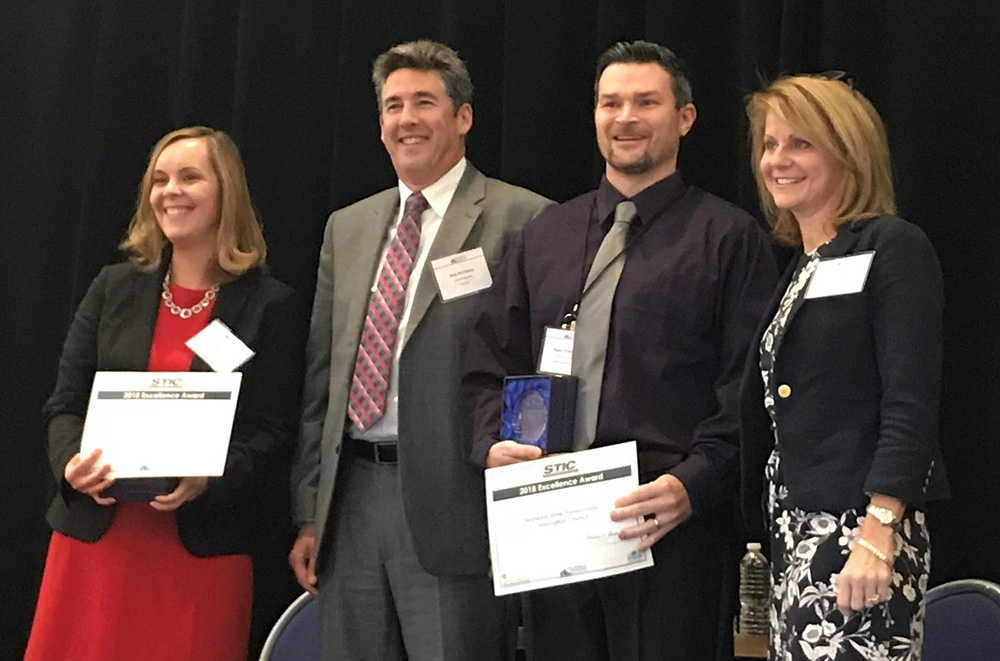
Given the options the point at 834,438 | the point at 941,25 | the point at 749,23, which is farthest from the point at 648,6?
the point at 834,438

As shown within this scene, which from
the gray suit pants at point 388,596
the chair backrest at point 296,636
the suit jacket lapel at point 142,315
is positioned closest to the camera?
the gray suit pants at point 388,596

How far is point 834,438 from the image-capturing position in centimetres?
210

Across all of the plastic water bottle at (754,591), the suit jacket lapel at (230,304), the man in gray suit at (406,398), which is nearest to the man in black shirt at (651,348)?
the man in gray suit at (406,398)

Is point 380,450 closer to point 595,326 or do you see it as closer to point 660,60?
point 595,326

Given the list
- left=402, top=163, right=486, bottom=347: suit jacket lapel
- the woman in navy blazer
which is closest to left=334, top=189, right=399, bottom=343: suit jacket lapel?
left=402, top=163, right=486, bottom=347: suit jacket lapel

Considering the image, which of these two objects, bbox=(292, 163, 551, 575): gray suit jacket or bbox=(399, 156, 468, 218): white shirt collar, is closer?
bbox=(292, 163, 551, 575): gray suit jacket

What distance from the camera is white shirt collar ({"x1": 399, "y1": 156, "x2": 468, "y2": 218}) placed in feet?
9.57

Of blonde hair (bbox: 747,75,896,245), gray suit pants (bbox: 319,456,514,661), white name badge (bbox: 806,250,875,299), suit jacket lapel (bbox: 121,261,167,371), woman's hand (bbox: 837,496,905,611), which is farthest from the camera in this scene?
suit jacket lapel (bbox: 121,261,167,371)

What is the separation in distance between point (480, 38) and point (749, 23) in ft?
2.73

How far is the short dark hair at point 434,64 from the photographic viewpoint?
2.98 meters

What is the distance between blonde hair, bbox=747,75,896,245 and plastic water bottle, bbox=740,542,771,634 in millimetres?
1175

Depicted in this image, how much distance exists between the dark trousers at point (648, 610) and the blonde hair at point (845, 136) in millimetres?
722

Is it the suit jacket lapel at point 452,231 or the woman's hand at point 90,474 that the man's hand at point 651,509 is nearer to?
the suit jacket lapel at point 452,231

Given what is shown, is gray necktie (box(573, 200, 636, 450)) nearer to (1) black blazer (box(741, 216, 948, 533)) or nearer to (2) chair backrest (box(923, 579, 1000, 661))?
(1) black blazer (box(741, 216, 948, 533))
